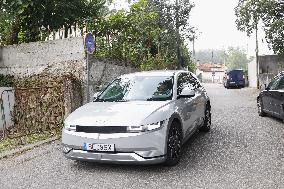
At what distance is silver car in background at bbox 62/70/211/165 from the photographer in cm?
511

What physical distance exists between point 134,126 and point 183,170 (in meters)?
1.13

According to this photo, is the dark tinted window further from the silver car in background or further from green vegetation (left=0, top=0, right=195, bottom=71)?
green vegetation (left=0, top=0, right=195, bottom=71)

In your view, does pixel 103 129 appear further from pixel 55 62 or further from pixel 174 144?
pixel 55 62

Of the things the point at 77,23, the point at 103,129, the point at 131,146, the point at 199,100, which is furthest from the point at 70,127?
the point at 77,23

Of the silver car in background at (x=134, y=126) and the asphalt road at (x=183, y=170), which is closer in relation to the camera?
the asphalt road at (x=183, y=170)

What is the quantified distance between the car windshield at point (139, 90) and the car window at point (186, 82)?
221 millimetres

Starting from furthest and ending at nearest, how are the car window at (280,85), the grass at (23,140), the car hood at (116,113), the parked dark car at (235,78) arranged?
the parked dark car at (235,78)
the car window at (280,85)
the grass at (23,140)
the car hood at (116,113)

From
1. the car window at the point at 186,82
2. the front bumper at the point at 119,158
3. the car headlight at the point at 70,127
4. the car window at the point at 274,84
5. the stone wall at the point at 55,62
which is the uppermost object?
the stone wall at the point at 55,62

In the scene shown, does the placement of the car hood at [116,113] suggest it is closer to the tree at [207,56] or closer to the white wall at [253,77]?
the white wall at [253,77]

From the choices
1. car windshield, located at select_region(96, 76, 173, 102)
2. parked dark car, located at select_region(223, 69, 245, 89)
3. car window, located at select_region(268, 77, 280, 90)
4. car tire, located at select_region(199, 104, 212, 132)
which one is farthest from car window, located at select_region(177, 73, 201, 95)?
parked dark car, located at select_region(223, 69, 245, 89)

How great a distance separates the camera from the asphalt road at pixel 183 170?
4.92 metres

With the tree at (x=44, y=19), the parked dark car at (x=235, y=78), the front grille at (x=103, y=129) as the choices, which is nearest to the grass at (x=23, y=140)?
the front grille at (x=103, y=129)

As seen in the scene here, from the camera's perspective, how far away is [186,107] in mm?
6523

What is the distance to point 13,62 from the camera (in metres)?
11.9
